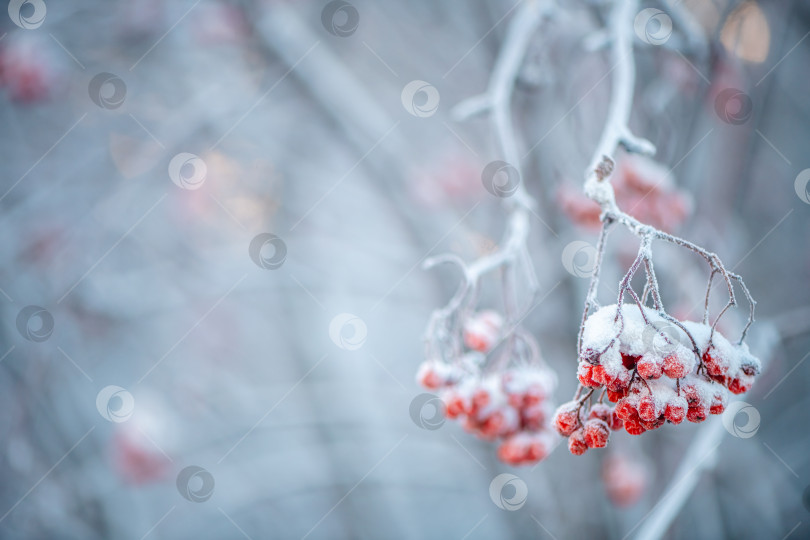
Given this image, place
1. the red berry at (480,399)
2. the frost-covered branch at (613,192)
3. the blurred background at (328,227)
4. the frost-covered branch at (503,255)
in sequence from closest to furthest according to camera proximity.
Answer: the frost-covered branch at (613,192) → the frost-covered branch at (503,255) → the red berry at (480,399) → the blurred background at (328,227)

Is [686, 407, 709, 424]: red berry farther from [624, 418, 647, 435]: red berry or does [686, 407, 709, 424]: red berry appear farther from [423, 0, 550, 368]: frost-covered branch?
[423, 0, 550, 368]: frost-covered branch

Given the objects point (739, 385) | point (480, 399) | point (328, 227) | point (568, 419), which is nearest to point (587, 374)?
point (568, 419)

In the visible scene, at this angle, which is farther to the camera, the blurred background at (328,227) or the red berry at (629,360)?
the blurred background at (328,227)

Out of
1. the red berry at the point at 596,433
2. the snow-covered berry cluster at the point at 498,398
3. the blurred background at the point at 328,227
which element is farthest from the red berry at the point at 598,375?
the blurred background at the point at 328,227

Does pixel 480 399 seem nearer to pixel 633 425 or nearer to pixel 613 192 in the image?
pixel 633 425

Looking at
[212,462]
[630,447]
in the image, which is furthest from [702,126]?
[212,462]

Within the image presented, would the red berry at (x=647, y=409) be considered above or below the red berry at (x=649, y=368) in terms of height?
below

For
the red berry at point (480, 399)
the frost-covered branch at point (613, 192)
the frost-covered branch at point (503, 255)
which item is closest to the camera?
the frost-covered branch at point (613, 192)

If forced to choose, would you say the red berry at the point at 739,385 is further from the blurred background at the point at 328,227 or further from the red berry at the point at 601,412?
the blurred background at the point at 328,227
